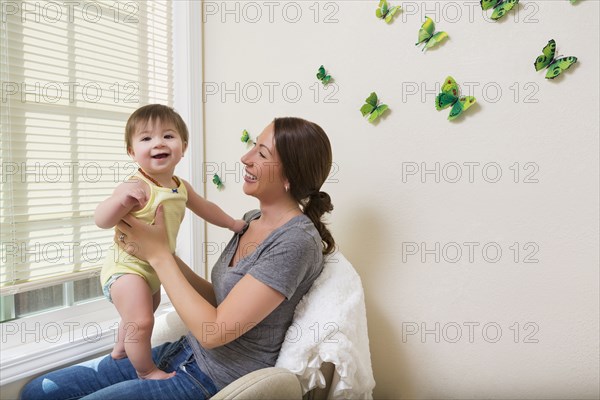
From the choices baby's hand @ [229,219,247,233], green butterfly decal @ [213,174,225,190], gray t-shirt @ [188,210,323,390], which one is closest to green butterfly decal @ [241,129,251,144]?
green butterfly decal @ [213,174,225,190]

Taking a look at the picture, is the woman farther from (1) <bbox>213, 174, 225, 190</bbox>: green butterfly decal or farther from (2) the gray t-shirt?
(1) <bbox>213, 174, 225, 190</bbox>: green butterfly decal

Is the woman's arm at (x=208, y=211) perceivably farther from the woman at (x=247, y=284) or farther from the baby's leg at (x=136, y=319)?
the baby's leg at (x=136, y=319)

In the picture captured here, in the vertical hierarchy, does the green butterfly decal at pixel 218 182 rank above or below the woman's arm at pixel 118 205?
above

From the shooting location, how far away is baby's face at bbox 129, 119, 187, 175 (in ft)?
4.54

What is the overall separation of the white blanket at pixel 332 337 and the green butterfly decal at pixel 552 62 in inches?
35.4

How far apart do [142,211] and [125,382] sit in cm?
49

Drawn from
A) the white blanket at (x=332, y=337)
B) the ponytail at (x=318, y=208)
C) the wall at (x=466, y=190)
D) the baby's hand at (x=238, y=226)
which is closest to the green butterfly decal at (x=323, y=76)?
the wall at (x=466, y=190)

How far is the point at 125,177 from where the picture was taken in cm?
201

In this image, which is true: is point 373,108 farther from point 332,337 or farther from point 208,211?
point 332,337

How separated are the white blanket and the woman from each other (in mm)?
54

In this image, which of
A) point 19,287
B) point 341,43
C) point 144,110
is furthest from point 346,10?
point 19,287

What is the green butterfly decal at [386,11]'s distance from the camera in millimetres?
1657

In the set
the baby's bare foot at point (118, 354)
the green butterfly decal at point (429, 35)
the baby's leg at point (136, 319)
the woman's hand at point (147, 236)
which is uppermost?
the green butterfly decal at point (429, 35)

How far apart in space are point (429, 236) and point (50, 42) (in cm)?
159
